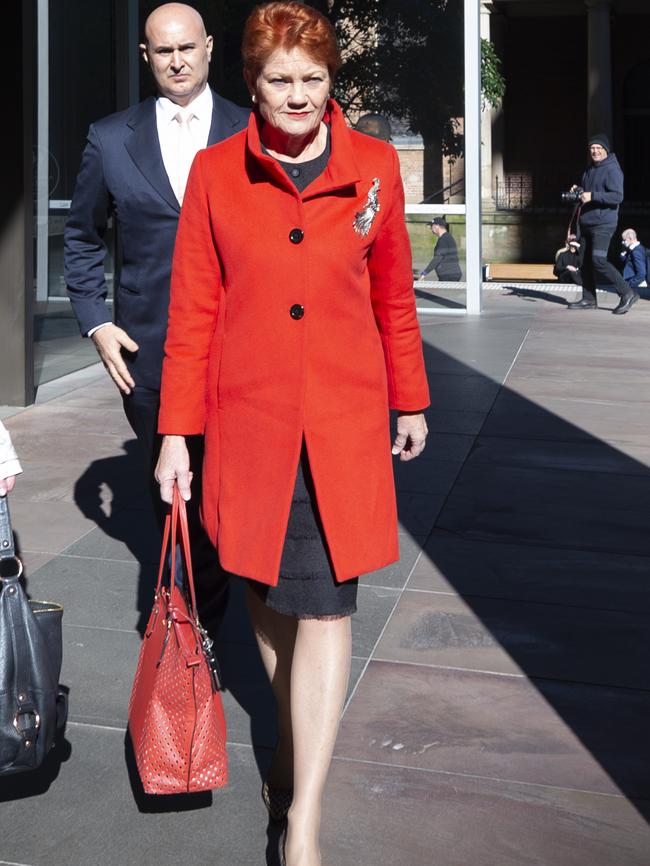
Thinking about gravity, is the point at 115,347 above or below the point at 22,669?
above

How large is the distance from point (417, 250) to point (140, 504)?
8.49 m

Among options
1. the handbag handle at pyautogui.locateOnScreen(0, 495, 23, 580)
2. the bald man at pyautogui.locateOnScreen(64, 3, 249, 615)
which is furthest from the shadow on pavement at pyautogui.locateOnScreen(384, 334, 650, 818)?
the handbag handle at pyautogui.locateOnScreen(0, 495, 23, 580)

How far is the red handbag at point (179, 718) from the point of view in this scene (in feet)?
10.4

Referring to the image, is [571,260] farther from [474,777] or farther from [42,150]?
[474,777]

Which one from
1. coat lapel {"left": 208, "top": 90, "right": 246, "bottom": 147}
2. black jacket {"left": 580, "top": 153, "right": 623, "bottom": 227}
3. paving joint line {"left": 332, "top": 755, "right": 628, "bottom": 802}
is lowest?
paving joint line {"left": 332, "top": 755, "right": 628, "bottom": 802}

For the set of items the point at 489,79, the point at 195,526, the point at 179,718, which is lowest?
the point at 179,718

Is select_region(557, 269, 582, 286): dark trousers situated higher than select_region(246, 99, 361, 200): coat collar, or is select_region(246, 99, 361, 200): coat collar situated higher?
select_region(557, 269, 582, 286): dark trousers

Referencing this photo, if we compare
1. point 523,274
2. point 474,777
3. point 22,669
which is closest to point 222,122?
point 22,669

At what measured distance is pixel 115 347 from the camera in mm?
4188

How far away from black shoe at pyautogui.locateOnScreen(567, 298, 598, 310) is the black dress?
1328 centimetres

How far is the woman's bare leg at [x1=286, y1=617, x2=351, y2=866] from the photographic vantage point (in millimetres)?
3273

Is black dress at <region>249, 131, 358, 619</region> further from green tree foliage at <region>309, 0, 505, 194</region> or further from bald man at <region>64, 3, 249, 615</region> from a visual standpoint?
green tree foliage at <region>309, 0, 505, 194</region>

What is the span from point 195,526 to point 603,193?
12.1 metres

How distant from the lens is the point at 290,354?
3230 millimetres
